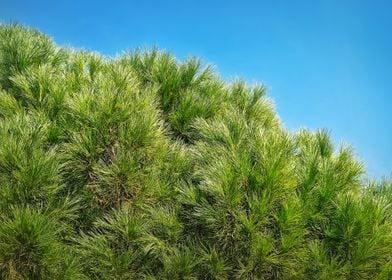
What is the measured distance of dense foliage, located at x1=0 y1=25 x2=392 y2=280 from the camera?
475cm

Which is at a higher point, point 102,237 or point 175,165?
point 175,165

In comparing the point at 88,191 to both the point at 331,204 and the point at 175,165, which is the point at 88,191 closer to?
the point at 175,165

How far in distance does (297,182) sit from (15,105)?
321 centimetres

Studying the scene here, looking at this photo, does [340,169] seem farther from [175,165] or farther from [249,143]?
[175,165]

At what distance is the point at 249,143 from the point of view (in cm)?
519

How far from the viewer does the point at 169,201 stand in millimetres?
5250

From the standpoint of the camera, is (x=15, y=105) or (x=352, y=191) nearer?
(x=352, y=191)

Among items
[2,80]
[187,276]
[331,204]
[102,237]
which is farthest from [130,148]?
[2,80]

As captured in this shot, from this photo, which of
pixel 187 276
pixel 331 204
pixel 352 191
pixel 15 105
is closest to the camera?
pixel 187 276

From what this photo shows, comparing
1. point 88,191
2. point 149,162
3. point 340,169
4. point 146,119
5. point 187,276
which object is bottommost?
point 187,276

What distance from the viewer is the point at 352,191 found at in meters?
5.47

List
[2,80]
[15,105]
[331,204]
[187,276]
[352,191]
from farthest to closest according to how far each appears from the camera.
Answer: [2,80], [15,105], [352,191], [331,204], [187,276]

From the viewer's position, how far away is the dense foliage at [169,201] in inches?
187

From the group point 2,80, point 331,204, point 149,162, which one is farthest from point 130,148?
point 2,80
